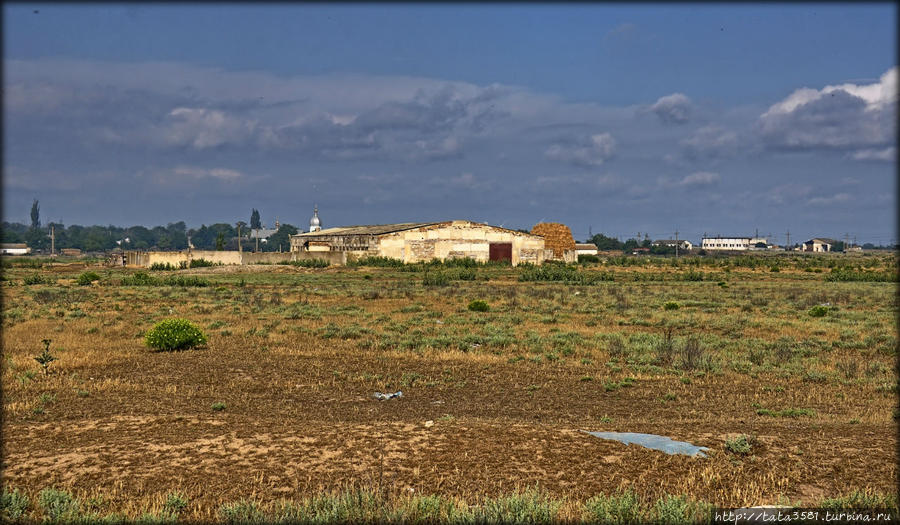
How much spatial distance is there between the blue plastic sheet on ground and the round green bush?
13923 millimetres

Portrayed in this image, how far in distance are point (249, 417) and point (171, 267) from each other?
5852 cm

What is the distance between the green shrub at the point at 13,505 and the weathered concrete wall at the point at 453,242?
5800cm

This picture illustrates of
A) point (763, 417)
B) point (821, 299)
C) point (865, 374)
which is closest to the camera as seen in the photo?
point (763, 417)

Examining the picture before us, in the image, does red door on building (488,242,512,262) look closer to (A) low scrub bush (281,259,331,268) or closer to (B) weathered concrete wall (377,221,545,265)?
(B) weathered concrete wall (377,221,545,265)

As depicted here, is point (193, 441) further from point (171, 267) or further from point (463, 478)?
point (171, 267)

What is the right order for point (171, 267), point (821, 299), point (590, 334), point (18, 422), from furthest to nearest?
point (171, 267) → point (821, 299) → point (590, 334) → point (18, 422)

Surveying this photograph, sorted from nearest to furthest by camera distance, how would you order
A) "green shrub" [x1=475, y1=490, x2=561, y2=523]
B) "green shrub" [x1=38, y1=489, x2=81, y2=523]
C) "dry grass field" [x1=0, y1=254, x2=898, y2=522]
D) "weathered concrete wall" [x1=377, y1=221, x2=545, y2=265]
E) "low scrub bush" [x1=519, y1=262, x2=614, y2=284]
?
"green shrub" [x1=475, y1=490, x2=561, y2=523], "green shrub" [x1=38, y1=489, x2=81, y2=523], "dry grass field" [x1=0, y1=254, x2=898, y2=522], "low scrub bush" [x1=519, y1=262, x2=614, y2=284], "weathered concrete wall" [x1=377, y1=221, x2=545, y2=265]

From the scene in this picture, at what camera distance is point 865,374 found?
17.5 meters

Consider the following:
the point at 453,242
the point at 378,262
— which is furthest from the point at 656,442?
the point at 453,242

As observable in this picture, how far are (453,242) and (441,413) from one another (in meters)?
55.0

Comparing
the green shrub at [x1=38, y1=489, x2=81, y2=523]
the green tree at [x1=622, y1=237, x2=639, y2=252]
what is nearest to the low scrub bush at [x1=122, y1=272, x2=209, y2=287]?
the green shrub at [x1=38, y1=489, x2=81, y2=523]

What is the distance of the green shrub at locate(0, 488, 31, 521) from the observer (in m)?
7.82

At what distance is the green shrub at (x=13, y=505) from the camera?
7.82 metres

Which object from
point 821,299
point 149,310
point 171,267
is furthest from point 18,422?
point 171,267
